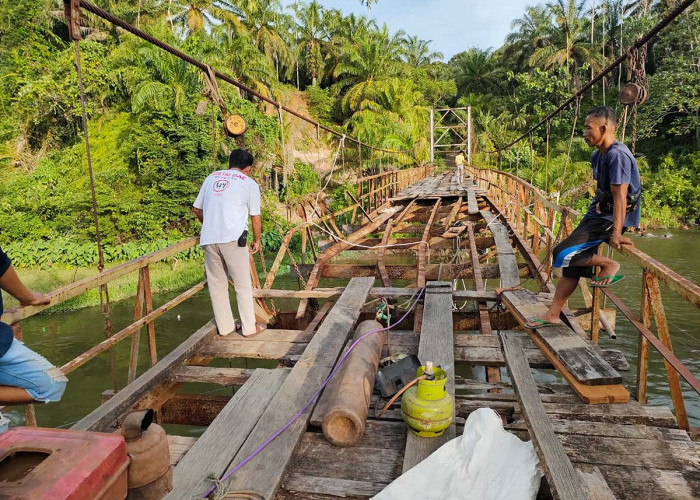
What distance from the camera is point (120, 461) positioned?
1.49m

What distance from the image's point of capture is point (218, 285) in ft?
12.8

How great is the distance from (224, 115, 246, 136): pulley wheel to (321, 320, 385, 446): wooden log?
2.38 m

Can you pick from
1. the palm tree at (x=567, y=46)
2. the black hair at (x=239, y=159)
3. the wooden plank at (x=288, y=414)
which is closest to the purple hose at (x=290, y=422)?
the wooden plank at (x=288, y=414)

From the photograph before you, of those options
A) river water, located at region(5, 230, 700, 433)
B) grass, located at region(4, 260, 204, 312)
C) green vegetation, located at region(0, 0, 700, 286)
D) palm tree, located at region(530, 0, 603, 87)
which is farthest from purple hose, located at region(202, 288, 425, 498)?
palm tree, located at region(530, 0, 603, 87)

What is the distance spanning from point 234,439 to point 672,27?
1411 inches

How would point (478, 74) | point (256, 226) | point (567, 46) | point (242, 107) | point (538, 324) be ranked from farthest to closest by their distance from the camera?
point (478, 74) → point (567, 46) → point (242, 107) → point (256, 226) → point (538, 324)

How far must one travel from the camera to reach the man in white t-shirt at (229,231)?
3709mm

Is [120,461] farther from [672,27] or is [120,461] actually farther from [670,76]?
[672,27]

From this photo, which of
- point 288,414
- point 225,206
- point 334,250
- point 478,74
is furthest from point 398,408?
point 478,74

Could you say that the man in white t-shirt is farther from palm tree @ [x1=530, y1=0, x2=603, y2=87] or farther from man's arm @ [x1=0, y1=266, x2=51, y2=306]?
palm tree @ [x1=530, y1=0, x2=603, y2=87]

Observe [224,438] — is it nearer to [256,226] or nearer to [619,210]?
[256,226]

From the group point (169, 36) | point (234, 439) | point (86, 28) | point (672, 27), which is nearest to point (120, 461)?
point (234, 439)

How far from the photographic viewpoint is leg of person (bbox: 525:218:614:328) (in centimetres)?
319

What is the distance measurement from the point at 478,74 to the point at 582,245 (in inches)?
1641
